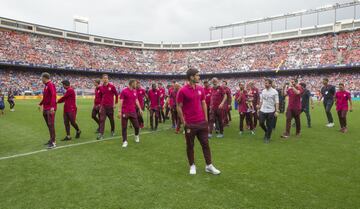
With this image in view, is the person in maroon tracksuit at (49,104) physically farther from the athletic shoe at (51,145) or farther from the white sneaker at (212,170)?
the white sneaker at (212,170)

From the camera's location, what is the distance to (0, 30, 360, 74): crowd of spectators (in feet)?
154

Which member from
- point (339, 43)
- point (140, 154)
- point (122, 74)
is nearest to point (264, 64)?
point (339, 43)

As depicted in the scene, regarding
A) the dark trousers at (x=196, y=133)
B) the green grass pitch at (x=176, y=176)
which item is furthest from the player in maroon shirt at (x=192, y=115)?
the green grass pitch at (x=176, y=176)

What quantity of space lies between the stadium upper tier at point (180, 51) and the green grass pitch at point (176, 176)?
44678 millimetres

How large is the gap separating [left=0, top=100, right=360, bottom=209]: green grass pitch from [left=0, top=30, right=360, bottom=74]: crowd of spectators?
45071 millimetres

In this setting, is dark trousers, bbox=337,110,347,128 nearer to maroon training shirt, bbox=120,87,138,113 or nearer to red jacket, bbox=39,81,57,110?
maroon training shirt, bbox=120,87,138,113

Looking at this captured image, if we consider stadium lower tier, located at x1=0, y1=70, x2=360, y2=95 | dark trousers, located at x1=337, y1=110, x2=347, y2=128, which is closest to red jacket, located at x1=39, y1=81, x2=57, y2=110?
dark trousers, located at x1=337, y1=110, x2=347, y2=128

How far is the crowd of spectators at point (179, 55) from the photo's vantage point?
154ft

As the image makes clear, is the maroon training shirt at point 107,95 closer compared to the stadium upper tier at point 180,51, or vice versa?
the maroon training shirt at point 107,95

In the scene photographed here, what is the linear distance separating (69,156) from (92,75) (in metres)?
53.4

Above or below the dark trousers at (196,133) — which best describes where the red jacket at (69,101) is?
above

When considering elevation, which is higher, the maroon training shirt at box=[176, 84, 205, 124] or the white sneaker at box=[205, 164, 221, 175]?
the maroon training shirt at box=[176, 84, 205, 124]

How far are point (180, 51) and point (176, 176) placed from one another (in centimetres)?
6692

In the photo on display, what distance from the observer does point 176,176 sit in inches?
203
